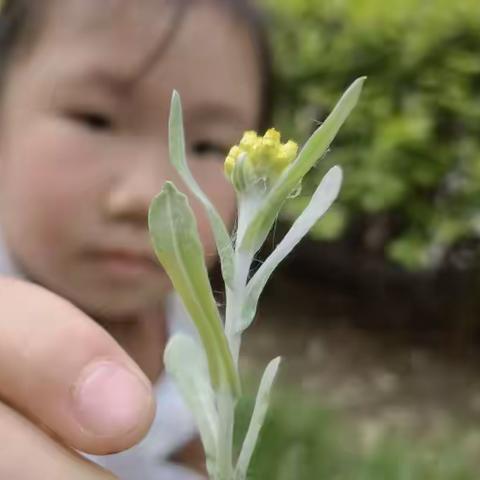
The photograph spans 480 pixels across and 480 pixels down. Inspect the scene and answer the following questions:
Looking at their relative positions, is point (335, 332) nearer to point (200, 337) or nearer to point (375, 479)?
point (375, 479)

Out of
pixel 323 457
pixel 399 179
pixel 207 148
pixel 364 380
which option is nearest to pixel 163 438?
pixel 323 457

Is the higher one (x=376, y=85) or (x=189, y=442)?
(x=189, y=442)

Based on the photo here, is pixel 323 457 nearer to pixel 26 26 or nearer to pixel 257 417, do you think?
pixel 26 26

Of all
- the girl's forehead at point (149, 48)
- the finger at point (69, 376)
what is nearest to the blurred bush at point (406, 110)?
the girl's forehead at point (149, 48)

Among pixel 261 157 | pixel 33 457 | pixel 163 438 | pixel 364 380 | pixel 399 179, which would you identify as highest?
pixel 261 157

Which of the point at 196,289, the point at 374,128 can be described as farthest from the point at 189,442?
the point at 374,128

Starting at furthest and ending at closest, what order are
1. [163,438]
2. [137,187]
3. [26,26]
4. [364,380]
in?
1. [364,380]
2. [163,438]
3. [26,26]
4. [137,187]

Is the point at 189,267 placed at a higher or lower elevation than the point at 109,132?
higher

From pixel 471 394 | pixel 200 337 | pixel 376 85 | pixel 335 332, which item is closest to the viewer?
pixel 200 337

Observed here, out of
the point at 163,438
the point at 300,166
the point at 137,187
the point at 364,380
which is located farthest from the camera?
the point at 364,380
